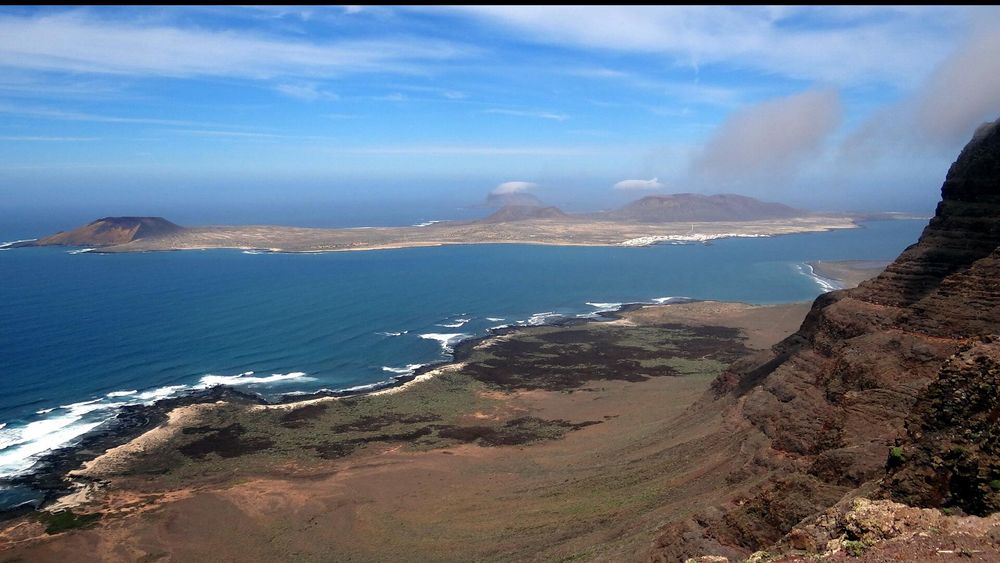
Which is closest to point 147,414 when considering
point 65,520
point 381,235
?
point 65,520

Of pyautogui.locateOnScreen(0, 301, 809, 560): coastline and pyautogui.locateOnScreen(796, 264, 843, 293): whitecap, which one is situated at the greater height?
pyautogui.locateOnScreen(796, 264, 843, 293): whitecap

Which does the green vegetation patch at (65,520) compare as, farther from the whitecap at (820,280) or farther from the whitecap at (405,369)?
the whitecap at (820,280)

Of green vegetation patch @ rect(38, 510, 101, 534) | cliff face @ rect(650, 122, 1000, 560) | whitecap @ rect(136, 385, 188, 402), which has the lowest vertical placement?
green vegetation patch @ rect(38, 510, 101, 534)

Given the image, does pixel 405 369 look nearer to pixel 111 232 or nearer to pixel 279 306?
pixel 279 306

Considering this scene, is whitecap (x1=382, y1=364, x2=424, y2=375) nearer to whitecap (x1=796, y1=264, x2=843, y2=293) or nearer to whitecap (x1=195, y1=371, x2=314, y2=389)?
whitecap (x1=195, y1=371, x2=314, y2=389)

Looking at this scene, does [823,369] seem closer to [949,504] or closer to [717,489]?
[717,489]

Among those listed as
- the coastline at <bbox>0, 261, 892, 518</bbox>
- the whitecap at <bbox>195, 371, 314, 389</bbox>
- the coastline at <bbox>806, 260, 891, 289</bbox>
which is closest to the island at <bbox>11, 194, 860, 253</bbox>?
the coastline at <bbox>806, 260, 891, 289</bbox>

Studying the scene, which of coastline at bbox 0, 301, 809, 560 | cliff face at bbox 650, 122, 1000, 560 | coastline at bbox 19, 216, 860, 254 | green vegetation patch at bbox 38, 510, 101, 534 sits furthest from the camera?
coastline at bbox 19, 216, 860, 254
